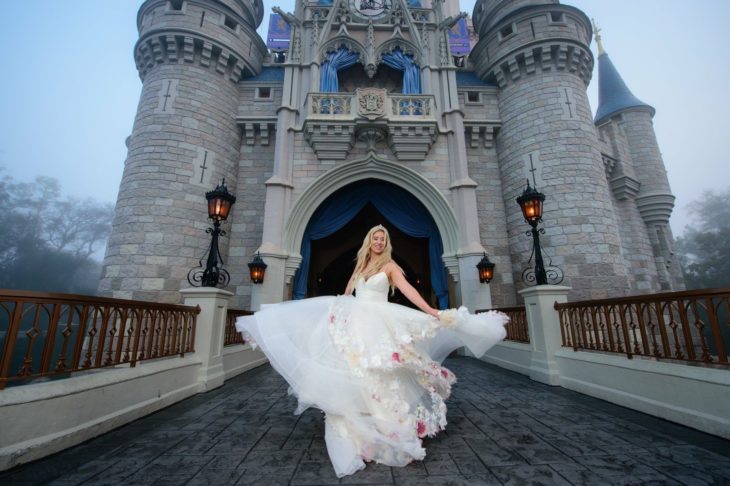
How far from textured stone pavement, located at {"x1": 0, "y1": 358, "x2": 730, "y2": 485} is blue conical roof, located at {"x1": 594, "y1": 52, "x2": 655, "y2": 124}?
1556cm

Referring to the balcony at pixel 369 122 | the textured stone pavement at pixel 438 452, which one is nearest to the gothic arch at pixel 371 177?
the balcony at pixel 369 122

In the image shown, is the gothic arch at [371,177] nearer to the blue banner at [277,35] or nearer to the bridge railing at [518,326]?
the bridge railing at [518,326]

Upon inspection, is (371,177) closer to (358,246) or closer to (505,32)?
(358,246)

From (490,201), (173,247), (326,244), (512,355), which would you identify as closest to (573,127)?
(490,201)

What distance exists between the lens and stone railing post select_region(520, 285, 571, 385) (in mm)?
5145

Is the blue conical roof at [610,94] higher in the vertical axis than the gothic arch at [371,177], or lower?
higher

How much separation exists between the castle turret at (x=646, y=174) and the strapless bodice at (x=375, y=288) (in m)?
13.7

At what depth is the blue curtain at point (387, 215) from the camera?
10078 mm

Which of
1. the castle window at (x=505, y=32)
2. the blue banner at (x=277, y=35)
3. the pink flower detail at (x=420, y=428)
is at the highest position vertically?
the blue banner at (x=277, y=35)

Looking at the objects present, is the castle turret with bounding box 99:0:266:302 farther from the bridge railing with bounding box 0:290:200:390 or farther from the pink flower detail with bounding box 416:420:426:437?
the pink flower detail with bounding box 416:420:426:437

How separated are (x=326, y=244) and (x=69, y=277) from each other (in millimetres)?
45140

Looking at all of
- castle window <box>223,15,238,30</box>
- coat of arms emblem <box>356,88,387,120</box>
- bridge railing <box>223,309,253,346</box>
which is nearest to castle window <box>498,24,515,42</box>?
coat of arms emblem <box>356,88,387,120</box>

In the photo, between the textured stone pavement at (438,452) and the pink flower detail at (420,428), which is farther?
the pink flower detail at (420,428)

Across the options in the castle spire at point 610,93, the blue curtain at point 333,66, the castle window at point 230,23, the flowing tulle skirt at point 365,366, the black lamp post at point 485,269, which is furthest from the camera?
the castle spire at point 610,93
